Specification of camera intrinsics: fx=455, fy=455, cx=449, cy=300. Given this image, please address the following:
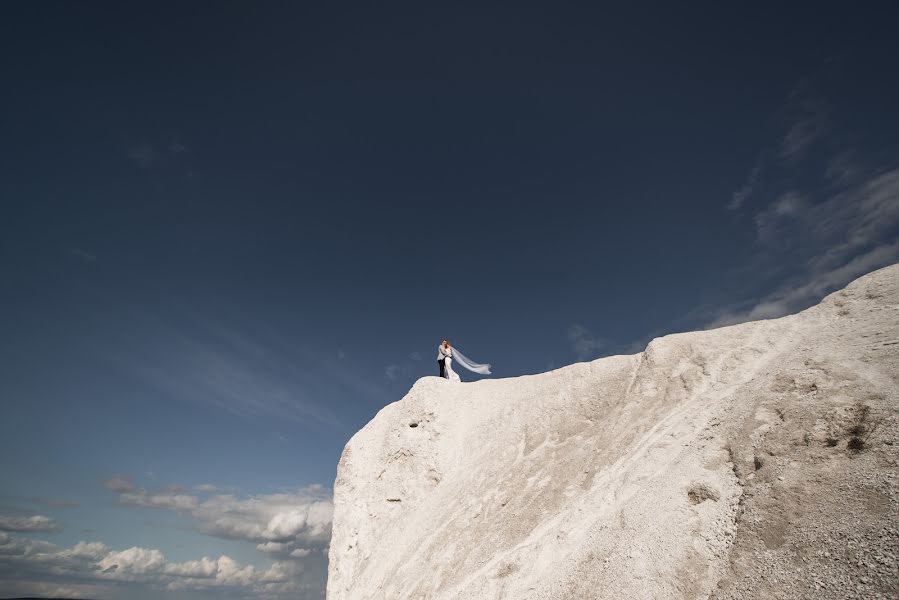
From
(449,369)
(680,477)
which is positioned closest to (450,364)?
(449,369)

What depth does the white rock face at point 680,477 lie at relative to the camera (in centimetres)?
838

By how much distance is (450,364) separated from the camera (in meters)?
31.7

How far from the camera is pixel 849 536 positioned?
24.2 ft

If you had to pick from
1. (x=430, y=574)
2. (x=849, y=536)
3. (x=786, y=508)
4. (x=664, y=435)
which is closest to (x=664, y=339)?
(x=664, y=435)

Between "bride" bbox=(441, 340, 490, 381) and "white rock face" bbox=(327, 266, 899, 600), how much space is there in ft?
25.1

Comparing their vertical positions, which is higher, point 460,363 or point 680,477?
point 460,363

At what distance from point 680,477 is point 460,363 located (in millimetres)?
21730

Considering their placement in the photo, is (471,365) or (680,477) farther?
(471,365)

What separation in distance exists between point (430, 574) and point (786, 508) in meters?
11.1

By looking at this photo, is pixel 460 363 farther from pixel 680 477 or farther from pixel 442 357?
pixel 680 477

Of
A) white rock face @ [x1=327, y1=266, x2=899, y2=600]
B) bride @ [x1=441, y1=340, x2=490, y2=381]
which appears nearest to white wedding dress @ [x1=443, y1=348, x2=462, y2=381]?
bride @ [x1=441, y1=340, x2=490, y2=381]

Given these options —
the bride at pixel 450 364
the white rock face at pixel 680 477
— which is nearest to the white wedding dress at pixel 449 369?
the bride at pixel 450 364

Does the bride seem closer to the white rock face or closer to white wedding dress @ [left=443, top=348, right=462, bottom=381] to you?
white wedding dress @ [left=443, top=348, right=462, bottom=381]

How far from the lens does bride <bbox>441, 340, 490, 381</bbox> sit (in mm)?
31344
